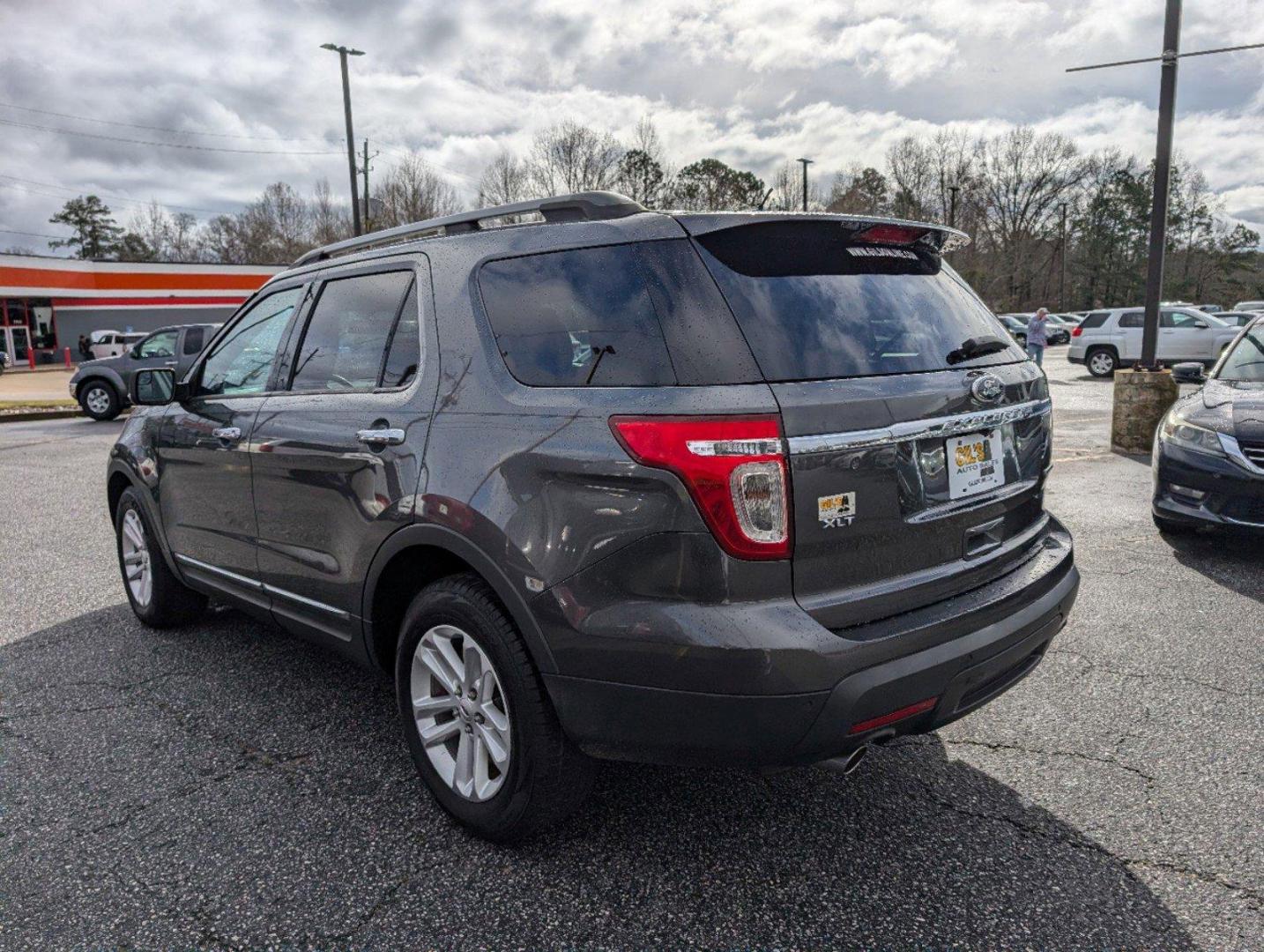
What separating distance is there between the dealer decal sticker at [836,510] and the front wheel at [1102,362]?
77.6 ft

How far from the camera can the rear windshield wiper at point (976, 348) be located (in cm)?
256

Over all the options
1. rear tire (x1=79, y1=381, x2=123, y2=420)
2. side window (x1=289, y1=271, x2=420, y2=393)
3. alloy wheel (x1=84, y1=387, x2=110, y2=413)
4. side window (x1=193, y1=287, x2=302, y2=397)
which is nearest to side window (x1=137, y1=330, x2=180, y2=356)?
rear tire (x1=79, y1=381, x2=123, y2=420)

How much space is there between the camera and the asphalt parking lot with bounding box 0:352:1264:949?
2199 millimetres

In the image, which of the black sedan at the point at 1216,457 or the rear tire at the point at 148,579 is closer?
the rear tire at the point at 148,579

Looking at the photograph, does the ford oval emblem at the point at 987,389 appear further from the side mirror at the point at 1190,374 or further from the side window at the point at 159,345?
the side window at the point at 159,345

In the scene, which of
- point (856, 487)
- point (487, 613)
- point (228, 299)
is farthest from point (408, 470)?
point (228, 299)

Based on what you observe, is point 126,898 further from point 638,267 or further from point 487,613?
point 638,267

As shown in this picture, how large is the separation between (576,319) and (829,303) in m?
0.68

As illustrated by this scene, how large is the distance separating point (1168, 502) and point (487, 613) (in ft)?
16.6

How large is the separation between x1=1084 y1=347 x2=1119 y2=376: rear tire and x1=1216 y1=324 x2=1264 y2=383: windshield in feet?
58.1

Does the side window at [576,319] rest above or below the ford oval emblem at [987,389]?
above

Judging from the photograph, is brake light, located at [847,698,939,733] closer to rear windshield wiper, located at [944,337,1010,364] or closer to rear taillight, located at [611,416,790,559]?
rear taillight, located at [611,416,790,559]

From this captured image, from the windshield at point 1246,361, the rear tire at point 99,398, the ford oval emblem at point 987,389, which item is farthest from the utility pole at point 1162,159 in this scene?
the rear tire at point 99,398

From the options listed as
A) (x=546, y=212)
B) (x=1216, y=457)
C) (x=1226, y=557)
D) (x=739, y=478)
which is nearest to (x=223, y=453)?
(x=546, y=212)
